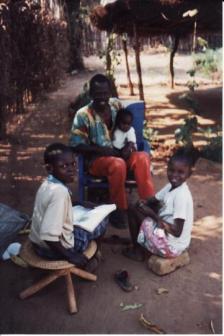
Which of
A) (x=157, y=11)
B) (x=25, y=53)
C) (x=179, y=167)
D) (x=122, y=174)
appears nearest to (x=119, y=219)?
(x=122, y=174)

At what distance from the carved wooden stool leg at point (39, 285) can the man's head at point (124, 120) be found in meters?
1.88

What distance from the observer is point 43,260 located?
3244 mm

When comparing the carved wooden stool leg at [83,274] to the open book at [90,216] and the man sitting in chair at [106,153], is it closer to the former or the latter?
the open book at [90,216]

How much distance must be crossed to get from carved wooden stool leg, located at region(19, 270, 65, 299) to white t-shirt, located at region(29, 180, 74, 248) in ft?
0.82

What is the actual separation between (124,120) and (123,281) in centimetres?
173

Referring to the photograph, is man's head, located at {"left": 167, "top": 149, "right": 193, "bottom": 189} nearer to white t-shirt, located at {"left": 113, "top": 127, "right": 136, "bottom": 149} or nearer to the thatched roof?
white t-shirt, located at {"left": 113, "top": 127, "right": 136, "bottom": 149}

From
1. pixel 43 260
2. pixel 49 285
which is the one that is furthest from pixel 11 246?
pixel 43 260

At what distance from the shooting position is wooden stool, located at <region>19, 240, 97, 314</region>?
319cm

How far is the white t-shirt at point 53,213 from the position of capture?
121 inches

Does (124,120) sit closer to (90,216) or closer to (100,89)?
(100,89)

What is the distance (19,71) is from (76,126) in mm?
4213

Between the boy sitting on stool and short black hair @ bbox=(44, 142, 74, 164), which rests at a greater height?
short black hair @ bbox=(44, 142, 74, 164)

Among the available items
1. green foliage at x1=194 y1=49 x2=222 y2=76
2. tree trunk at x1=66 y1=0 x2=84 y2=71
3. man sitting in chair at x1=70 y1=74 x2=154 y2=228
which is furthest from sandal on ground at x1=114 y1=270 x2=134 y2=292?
tree trunk at x1=66 y1=0 x2=84 y2=71

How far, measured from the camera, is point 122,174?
4395 millimetres
